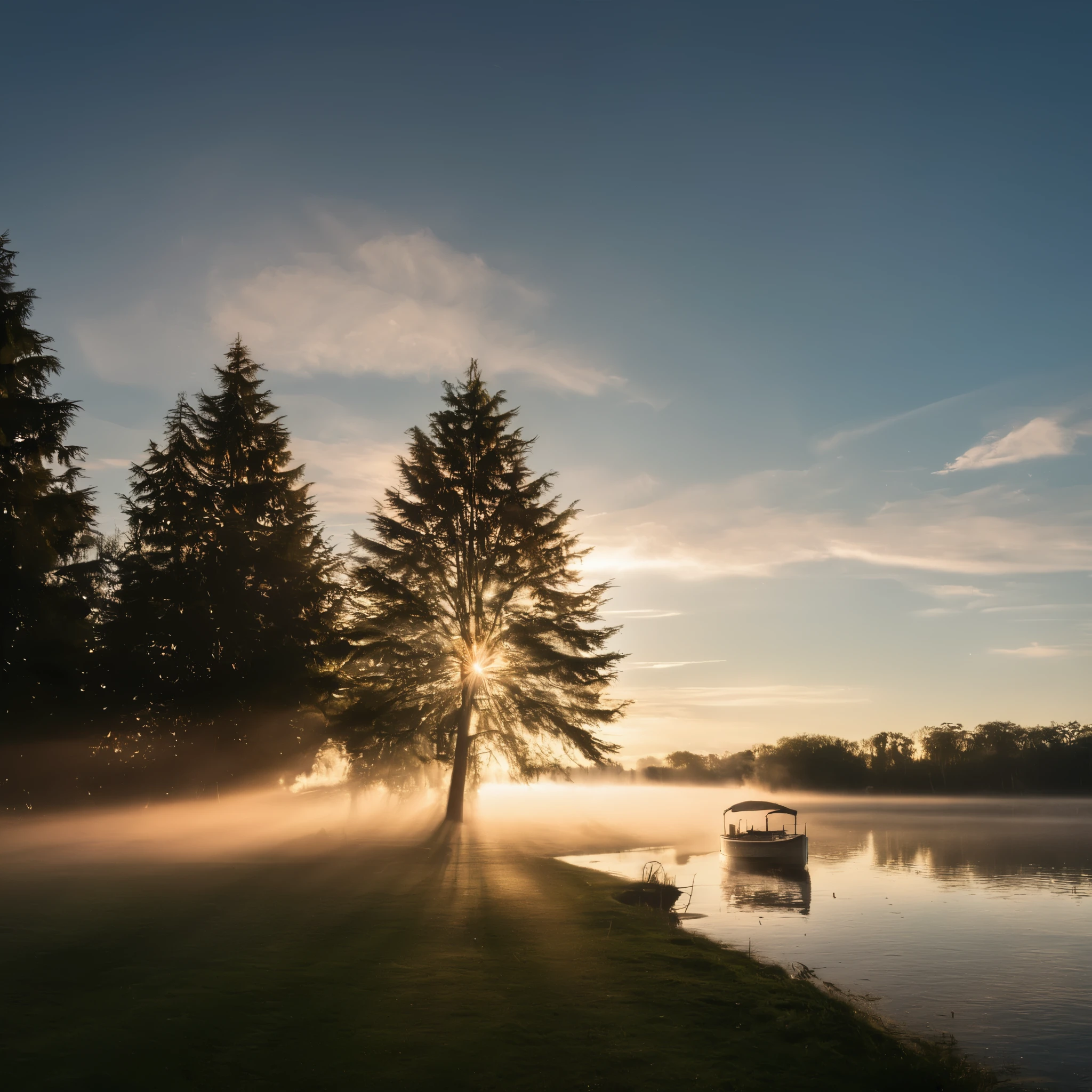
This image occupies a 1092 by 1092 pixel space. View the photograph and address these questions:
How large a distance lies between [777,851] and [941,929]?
14537mm

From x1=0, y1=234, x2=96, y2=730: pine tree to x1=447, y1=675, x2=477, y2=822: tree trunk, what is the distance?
14679 mm

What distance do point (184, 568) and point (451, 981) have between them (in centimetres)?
2666

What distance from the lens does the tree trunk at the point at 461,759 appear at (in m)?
35.2

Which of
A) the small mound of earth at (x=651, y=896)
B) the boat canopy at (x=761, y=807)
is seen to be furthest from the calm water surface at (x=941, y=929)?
the boat canopy at (x=761, y=807)

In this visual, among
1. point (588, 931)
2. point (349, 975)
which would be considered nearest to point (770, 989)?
point (588, 931)

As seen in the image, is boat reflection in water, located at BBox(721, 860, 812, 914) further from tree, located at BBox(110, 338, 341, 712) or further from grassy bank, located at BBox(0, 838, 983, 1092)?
tree, located at BBox(110, 338, 341, 712)

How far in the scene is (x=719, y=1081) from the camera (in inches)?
369

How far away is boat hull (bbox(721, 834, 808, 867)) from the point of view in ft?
130

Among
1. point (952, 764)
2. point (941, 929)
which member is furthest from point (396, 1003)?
point (952, 764)

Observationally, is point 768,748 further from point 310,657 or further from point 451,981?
point 451,981

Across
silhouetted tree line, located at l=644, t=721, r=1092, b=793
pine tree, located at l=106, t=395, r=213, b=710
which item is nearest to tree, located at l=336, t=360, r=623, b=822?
pine tree, located at l=106, t=395, r=213, b=710

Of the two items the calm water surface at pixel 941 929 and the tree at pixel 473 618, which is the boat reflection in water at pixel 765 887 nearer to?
the calm water surface at pixel 941 929

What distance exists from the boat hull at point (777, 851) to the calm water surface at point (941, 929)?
62 centimetres

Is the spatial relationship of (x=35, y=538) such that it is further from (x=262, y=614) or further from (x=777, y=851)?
(x=777, y=851)
